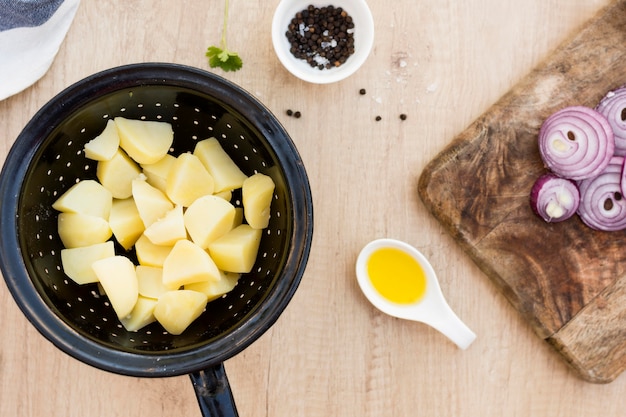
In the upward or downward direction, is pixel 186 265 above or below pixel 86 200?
below

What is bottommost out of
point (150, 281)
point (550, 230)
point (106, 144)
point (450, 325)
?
point (450, 325)

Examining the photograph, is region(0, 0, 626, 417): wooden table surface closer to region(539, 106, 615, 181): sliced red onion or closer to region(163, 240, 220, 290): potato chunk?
region(539, 106, 615, 181): sliced red onion

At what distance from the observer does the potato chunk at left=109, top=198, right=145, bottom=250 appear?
134 cm

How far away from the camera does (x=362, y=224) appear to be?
1.62 m

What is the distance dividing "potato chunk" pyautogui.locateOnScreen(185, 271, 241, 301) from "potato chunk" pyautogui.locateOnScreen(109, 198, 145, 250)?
17 cm

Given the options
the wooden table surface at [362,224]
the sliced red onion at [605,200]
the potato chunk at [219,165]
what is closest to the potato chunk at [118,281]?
the potato chunk at [219,165]

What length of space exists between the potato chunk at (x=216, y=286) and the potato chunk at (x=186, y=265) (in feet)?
0.12

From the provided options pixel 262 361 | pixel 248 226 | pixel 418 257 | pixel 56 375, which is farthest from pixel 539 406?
pixel 56 375

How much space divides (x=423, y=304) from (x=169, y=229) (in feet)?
2.24

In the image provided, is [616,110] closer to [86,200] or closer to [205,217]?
[205,217]

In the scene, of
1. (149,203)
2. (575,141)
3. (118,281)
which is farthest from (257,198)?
(575,141)

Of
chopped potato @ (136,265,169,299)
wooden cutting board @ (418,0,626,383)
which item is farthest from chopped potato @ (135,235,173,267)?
wooden cutting board @ (418,0,626,383)

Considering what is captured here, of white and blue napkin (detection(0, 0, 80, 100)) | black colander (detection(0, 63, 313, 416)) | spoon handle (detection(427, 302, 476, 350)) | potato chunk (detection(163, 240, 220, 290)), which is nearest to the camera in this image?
black colander (detection(0, 63, 313, 416))

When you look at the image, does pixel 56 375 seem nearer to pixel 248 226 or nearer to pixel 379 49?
pixel 248 226
